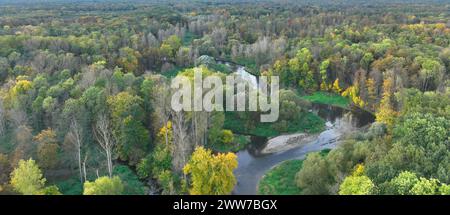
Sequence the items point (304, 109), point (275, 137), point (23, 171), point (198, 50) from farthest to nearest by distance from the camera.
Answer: point (198, 50), point (304, 109), point (275, 137), point (23, 171)

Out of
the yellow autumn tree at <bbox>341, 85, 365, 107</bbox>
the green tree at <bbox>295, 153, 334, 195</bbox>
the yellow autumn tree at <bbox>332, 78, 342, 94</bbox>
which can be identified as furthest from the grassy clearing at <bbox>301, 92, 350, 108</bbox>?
the green tree at <bbox>295, 153, 334, 195</bbox>

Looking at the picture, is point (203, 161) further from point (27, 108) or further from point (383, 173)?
point (27, 108)

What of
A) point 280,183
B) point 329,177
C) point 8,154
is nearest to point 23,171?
point 8,154

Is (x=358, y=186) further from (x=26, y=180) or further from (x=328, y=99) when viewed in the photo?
(x=328, y=99)

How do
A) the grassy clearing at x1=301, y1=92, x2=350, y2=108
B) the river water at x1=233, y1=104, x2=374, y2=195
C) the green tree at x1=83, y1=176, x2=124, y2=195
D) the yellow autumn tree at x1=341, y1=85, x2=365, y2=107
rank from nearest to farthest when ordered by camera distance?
the green tree at x1=83, y1=176, x2=124, y2=195
the river water at x1=233, y1=104, x2=374, y2=195
the yellow autumn tree at x1=341, y1=85, x2=365, y2=107
the grassy clearing at x1=301, y1=92, x2=350, y2=108

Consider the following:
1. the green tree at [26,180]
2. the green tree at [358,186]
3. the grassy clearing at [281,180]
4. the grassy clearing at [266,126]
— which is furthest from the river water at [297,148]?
the green tree at [26,180]

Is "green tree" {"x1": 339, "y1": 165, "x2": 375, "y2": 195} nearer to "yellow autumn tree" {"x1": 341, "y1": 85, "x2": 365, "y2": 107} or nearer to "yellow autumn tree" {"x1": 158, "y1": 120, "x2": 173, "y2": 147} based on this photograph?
"yellow autumn tree" {"x1": 158, "y1": 120, "x2": 173, "y2": 147}
